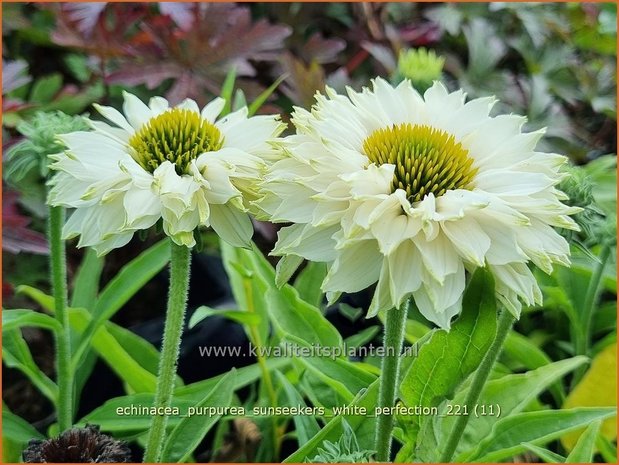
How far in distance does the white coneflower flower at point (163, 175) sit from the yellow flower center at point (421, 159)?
0.07 m

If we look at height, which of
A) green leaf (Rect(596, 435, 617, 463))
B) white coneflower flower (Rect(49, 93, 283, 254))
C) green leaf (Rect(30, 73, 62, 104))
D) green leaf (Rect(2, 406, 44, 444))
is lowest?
green leaf (Rect(596, 435, 617, 463))

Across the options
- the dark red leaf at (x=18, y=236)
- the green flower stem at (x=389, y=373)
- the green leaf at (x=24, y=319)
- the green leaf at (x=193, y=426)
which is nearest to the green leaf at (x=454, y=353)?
the green flower stem at (x=389, y=373)

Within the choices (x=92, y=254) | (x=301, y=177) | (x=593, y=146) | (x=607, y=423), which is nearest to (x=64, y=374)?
(x=92, y=254)

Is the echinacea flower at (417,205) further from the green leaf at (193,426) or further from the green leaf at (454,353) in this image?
the green leaf at (193,426)

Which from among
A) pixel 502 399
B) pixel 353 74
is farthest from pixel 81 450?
pixel 353 74

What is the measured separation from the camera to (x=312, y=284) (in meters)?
0.58

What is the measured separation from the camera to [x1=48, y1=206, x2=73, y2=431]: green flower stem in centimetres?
44

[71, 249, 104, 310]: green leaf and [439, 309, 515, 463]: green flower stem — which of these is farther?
[71, 249, 104, 310]: green leaf

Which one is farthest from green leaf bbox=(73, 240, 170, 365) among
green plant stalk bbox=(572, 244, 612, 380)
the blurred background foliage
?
green plant stalk bbox=(572, 244, 612, 380)

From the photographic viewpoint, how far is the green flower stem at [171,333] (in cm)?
A: 39

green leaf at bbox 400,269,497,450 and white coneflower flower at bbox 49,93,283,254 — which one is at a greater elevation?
white coneflower flower at bbox 49,93,283,254

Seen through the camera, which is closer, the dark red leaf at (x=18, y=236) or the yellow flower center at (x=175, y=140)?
the yellow flower center at (x=175, y=140)

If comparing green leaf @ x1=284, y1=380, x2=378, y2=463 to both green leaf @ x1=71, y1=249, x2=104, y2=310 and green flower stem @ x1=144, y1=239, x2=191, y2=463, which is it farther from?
green leaf @ x1=71, y1=249, x2=104, y2=310

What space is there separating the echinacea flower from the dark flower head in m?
0.17
